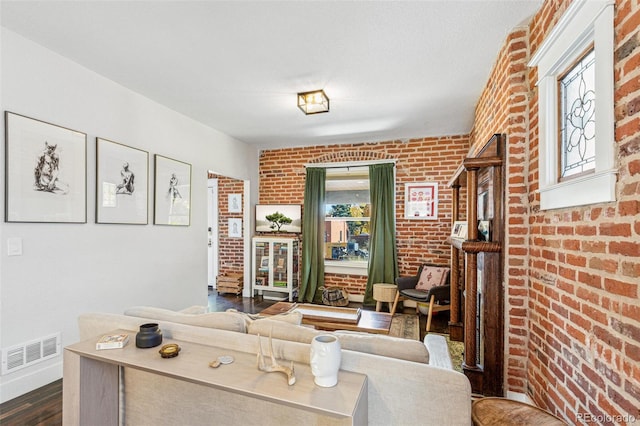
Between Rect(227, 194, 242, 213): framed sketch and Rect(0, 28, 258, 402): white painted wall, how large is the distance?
1.61m

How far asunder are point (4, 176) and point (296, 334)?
2302mm

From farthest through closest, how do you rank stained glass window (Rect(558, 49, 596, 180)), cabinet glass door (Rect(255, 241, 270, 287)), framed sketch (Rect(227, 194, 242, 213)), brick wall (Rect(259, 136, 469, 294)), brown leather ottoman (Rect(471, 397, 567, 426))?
1. framed sketch (Rect(227, 194, 242, 213))
2. cabinet glass door (Rect(255, 241, 270, 287))
3. brick wall (Rect(259, 136, 469, 294))
4. stained glass window (Rect(558, 49, 596, 180))
5. brown leather ottoman (Rect(471, 397, 567, 426))

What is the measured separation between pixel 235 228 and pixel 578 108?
5.00 meters

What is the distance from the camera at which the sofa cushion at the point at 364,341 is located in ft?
4.31

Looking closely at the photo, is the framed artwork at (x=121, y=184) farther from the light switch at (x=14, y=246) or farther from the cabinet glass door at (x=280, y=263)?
the cabinet glass door at (x=280, y=263)

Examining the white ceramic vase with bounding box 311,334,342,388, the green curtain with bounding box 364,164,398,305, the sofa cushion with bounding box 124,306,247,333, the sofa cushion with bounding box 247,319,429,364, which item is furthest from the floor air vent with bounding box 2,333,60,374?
the green curtain with bounding box 364,164,398,305

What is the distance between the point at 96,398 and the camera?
5.07 ft

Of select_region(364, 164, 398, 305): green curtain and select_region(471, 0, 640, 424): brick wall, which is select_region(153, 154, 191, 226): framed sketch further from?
select_region(471, 0, 640, 424): brick wall

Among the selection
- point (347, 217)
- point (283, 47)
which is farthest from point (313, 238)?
point (283, 47)

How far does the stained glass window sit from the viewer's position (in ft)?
4.70

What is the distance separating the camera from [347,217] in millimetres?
5035

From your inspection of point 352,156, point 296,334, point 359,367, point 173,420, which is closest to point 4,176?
point 173,420

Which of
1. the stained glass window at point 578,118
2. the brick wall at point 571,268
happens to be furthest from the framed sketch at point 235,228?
the stained glass window at point 578,118

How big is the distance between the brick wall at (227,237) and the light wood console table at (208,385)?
12.8ft
